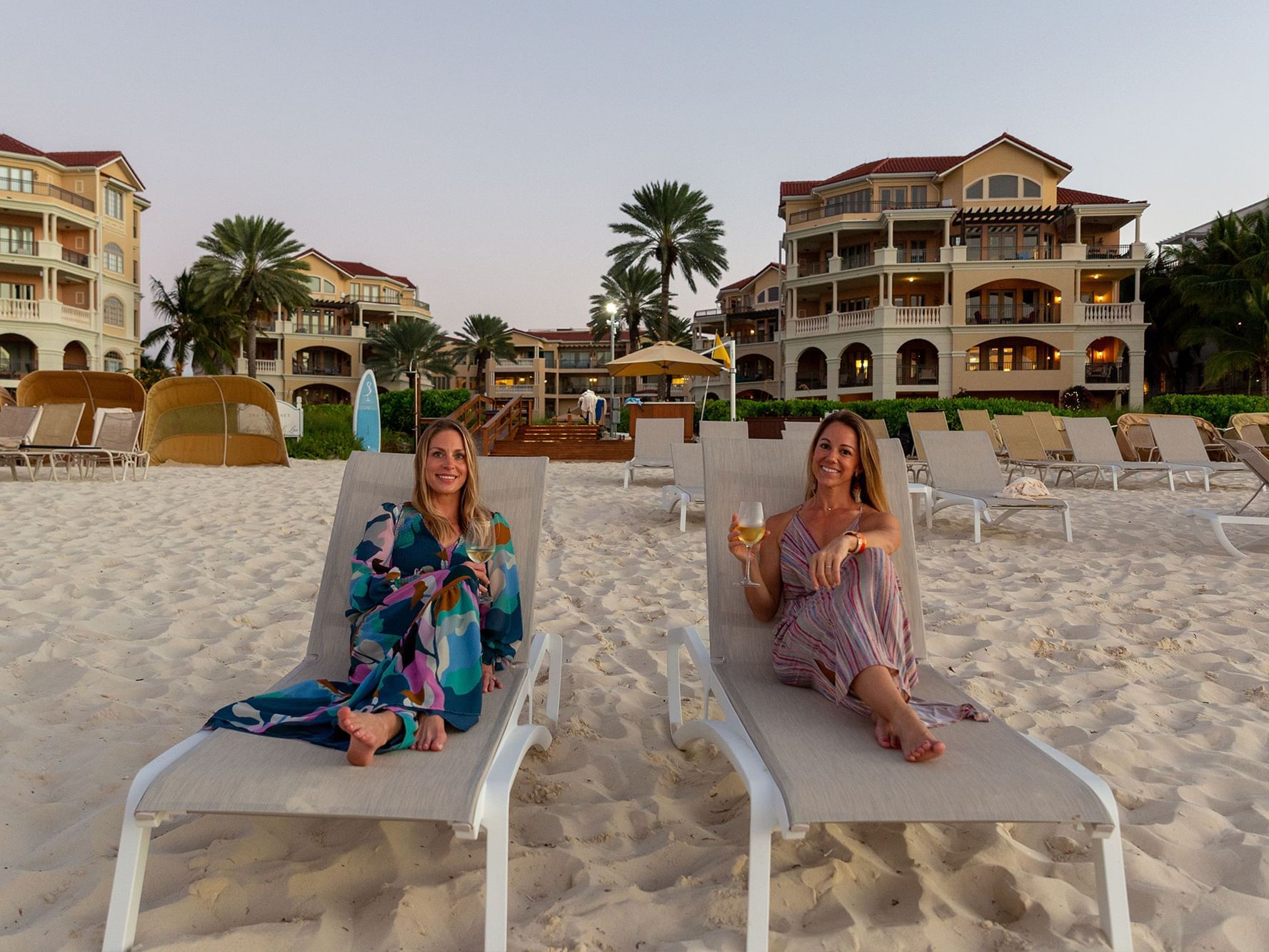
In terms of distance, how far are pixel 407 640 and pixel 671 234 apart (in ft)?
110

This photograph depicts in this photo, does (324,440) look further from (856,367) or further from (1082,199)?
(1082,199)

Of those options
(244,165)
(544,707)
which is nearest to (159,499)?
(544,707)

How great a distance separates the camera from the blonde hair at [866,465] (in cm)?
265

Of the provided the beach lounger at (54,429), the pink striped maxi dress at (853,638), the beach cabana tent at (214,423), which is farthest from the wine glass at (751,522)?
the beach cabana tent at (214,423)

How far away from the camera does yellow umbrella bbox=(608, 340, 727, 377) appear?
17.1 metres

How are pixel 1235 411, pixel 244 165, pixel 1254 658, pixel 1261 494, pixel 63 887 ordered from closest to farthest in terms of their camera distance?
pixel 63 887
pixel 1254 658
pixel 1261 494
pixel 1235 411
pixel 244 165

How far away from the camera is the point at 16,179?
33031 mm

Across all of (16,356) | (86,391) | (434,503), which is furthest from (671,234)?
(434,503)

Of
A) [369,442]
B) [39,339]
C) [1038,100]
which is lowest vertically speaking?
[369,442]

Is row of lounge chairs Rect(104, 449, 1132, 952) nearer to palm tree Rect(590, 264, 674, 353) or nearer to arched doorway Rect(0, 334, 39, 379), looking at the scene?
palm tree Rect(590, 264, 674, 353)

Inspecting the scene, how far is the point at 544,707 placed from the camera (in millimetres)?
2967

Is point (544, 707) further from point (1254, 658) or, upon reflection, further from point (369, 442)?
point (369, 442)

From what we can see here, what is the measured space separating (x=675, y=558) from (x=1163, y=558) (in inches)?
143

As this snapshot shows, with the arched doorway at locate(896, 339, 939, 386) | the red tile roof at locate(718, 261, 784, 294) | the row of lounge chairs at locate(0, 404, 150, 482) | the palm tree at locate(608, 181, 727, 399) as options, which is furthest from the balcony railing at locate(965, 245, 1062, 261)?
the row of lounge chairs at locate(0, 404, 150, 482)
